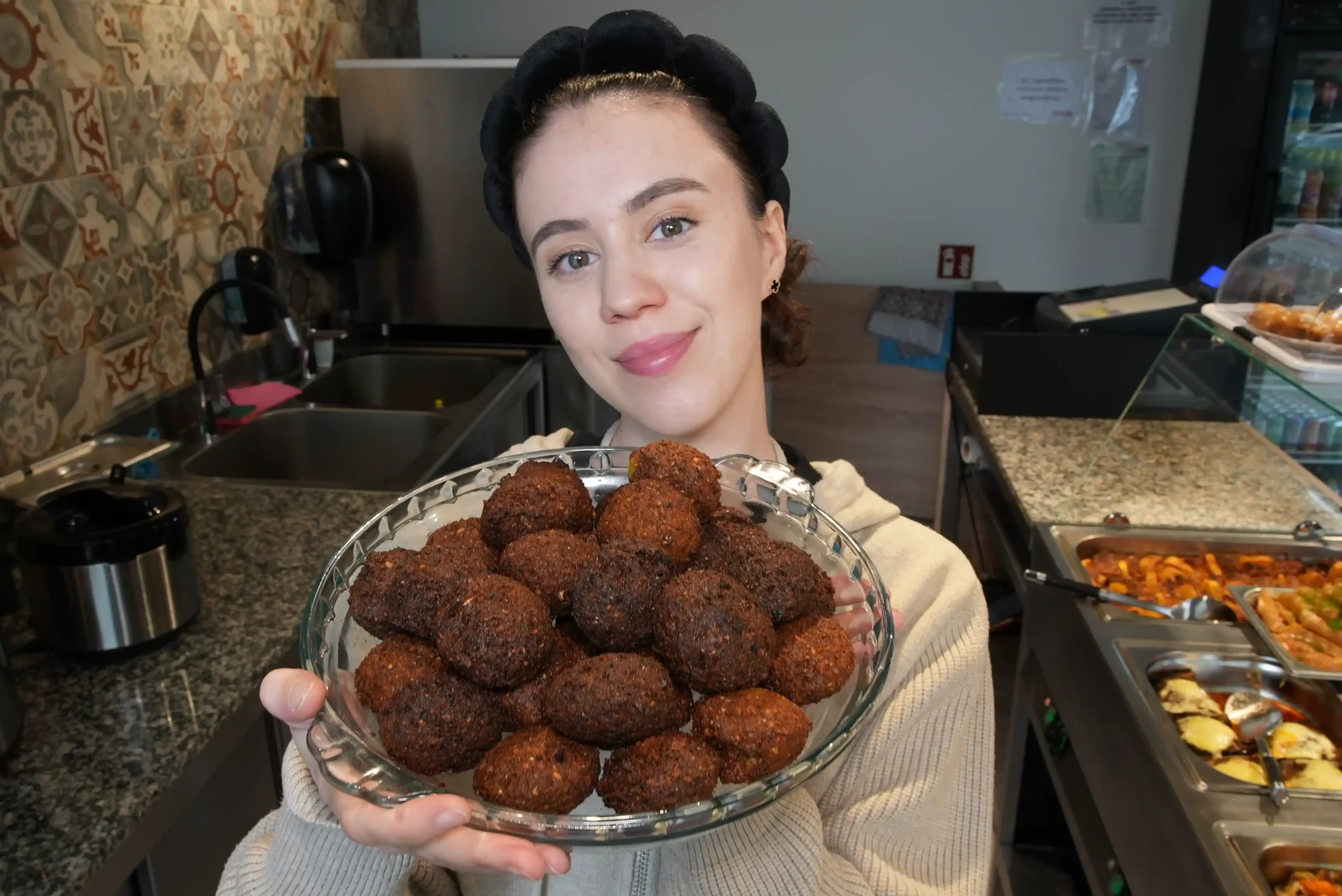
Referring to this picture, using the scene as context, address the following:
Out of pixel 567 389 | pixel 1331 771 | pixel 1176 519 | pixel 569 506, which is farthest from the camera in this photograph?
pixel 567 389

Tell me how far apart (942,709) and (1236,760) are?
→ 0.55m

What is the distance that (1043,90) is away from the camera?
315 cm

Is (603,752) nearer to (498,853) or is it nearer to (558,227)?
(498,853)

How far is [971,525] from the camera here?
2957 millimetres

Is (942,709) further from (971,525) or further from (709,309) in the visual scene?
(971,525)

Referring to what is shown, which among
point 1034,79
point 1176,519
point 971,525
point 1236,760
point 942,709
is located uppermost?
point 1034,79

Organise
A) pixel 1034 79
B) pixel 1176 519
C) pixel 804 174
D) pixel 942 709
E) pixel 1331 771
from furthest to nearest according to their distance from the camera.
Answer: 1. pixel 804 174
2. pixel 1034 79
3. pixel 1176 519
4. pixel 1331 771
5. pixel 942 709

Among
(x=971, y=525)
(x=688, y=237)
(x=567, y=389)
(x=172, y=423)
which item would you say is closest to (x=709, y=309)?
(x=688, y=237)

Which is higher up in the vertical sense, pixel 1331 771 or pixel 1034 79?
pixel 1034 79

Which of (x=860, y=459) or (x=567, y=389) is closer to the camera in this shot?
(x=567, y=389)

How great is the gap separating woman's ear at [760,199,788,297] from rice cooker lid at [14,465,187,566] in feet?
2.87

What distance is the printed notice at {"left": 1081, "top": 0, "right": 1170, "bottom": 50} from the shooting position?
3.02 m

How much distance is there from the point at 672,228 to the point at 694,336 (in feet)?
0.38

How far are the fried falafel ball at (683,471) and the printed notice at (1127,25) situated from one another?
2954mm
